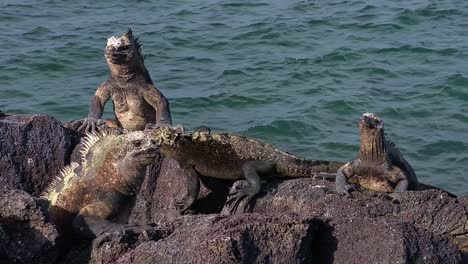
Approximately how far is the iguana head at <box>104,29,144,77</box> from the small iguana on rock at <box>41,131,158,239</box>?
5.51 feet

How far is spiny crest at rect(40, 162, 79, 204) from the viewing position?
18.0 ft

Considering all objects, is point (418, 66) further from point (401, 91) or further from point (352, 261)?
point (352, 261)

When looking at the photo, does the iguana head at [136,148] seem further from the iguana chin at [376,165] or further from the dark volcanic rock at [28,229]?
the iguana chin at [376,165]

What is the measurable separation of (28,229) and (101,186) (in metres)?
0.69

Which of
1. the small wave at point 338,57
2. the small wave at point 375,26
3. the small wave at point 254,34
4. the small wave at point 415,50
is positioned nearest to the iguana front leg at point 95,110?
the small wave at point 338,57

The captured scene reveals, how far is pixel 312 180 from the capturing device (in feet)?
19.5

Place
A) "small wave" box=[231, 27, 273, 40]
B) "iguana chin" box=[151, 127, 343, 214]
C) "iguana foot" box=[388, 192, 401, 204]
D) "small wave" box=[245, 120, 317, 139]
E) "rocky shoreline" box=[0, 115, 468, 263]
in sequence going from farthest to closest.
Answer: "small wave" box=[231, 27, 273, 40] < "small wave" box=[245, 120, 317, 139] < "iguana chin" box=[151, 127, 343, 214] < "iguana foot" box=[388, 192, 401, 204] < "rocky shoreline" box=[0, 115, 468, 263]

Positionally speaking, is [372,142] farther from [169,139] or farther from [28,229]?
[28,229]

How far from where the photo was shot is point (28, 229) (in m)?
4.81

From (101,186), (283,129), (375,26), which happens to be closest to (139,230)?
(101,186)

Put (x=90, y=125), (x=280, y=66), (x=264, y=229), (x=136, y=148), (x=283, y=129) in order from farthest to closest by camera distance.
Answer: (x=280, y=66), (x=283, y=129), (x=90, y=125), (x=136, y=148), (x=264, y=229)

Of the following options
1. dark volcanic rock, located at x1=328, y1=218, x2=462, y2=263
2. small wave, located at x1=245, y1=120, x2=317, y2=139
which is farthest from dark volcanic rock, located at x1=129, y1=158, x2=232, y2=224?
small wave, located at x1=245, y1=120, x2=317, y2=139

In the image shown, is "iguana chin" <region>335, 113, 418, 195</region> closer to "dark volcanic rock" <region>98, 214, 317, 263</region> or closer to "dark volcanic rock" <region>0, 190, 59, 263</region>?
"dark volcanic rock" <region>98, 214, 317, 263</region>

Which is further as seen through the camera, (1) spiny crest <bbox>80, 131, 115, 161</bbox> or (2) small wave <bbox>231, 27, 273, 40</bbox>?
(2) small wave <bbox>231, 27, 273, 40</bbox>
